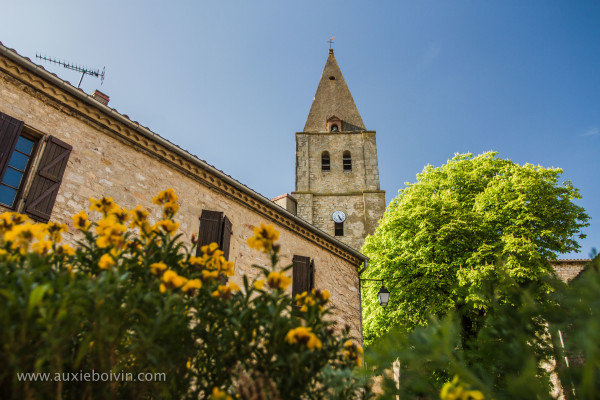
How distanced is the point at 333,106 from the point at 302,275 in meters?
24.0

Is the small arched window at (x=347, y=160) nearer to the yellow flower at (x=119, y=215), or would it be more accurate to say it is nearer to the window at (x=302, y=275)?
the window at (x=302, y=275)

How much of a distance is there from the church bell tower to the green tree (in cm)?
977

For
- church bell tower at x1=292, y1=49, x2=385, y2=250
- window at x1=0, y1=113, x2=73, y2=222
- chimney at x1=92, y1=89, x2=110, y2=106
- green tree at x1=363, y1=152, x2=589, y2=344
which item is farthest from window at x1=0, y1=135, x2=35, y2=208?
church bell tower at x1=292, y1=49, x2=385, y2=250

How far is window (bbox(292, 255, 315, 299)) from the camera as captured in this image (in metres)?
9.45

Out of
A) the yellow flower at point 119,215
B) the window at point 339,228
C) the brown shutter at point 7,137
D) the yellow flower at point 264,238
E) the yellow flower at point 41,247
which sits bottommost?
the yellow flower at point 41,247

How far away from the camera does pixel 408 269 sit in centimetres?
1337

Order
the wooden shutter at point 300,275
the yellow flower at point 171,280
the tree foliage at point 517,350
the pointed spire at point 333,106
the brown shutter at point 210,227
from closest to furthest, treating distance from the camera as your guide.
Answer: the tree foliage at point 517,350
the yellow flower at point 171,280
the brown shutter at point 210,227
the wooden shutter at point 300,275
the pointed spire at point 333,106

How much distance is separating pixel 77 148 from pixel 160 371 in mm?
5442

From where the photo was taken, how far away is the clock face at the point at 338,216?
81.2 feet

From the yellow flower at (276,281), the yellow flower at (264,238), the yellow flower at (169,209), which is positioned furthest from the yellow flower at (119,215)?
the yellow flower at (276,281)

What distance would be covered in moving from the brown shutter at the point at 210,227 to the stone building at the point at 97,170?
0.02 meters

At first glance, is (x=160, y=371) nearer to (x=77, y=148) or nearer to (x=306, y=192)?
(x=77, y=148)

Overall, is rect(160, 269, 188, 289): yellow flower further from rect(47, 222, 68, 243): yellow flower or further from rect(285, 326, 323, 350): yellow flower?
rect(47, 222, 68, 243): yellow flower

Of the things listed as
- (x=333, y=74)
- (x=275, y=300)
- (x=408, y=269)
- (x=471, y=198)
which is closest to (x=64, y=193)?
(x=275, y=300)
